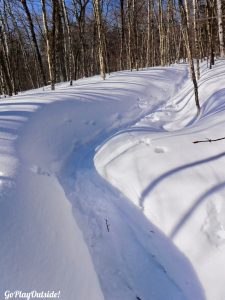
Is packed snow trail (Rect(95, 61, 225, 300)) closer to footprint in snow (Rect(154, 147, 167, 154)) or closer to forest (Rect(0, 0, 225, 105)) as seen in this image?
footprint in snow (Rect(154, 147, 167, 154))

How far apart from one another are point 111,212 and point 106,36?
23.7 metres

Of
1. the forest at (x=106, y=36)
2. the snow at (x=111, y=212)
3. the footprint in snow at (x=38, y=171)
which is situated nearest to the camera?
the snow at (x=111, y=212)

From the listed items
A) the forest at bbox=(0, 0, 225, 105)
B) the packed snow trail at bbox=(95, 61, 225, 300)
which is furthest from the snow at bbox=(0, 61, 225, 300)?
the forest at bbox=(0, 0, 225, 105)

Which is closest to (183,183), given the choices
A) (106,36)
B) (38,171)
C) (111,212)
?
(111,212)

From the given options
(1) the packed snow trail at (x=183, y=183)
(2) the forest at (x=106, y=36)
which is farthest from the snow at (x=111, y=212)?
(2) the forest at (x=106, y=36)

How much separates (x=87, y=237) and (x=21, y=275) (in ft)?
3.78

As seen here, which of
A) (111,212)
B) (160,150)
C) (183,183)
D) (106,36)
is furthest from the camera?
(106,36)

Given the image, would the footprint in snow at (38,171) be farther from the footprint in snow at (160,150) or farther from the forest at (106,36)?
the forest at (106,36)

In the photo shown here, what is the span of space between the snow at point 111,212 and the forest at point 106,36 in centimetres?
658

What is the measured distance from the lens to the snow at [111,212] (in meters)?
2.46

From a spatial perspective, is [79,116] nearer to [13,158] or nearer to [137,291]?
[13,158]

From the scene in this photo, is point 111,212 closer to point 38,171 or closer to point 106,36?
point 38,171

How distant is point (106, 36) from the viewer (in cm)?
2525

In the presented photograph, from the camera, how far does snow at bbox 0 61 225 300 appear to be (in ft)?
8.08
